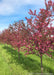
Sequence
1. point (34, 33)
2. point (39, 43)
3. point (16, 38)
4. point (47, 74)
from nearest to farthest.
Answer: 1. point (39, 43)
2. point (34, 33)
3. point (47, 74)
4. point (16, 38)

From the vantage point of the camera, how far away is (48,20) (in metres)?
5.21

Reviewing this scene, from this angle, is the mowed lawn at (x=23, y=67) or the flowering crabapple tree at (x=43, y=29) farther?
the mowed lawn at (x=23, y=67)

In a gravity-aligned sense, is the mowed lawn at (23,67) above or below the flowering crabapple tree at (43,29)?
below

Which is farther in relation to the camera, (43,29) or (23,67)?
(23,67)

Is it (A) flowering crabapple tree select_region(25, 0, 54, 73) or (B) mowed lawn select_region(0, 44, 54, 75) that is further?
(B) mowed lawn select_region(0, 44, 54, 75)

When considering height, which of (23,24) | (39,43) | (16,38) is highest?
(23,24)

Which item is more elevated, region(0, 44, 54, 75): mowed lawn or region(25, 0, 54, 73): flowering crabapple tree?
region(25, 0, 54, 73): flowering crabapple tree

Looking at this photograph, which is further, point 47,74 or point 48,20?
point 47,74

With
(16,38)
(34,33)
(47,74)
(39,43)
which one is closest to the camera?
(39,43)

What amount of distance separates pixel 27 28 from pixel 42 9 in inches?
58.7

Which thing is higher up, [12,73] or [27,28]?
[27,28]

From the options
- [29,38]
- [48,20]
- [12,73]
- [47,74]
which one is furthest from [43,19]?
[12,73]

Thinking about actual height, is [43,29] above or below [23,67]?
above

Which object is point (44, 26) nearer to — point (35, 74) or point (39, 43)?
point (39, 43)
